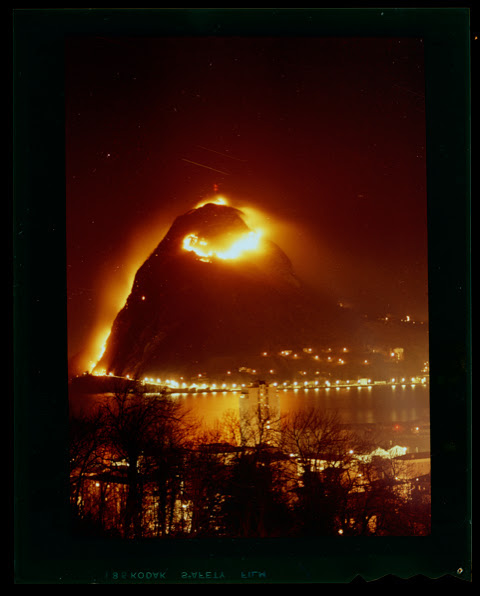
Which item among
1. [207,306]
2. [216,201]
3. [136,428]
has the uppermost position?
[216,201]

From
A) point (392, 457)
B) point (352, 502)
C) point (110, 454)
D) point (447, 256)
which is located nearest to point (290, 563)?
point (352, 502)

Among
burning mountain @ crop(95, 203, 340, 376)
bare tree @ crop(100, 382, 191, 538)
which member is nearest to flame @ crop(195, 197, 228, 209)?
burning mountain @ crop(95, 203, 340, 376)

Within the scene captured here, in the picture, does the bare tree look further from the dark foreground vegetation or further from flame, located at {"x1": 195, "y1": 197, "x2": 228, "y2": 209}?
flame, located at {"x1": 195, "y1": 197, "x2": 228, "y2": 209}

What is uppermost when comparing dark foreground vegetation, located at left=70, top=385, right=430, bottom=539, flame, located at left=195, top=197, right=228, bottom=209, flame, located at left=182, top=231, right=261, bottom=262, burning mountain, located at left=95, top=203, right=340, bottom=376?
flame, located at left=195, top=197, right=228, bottom=209

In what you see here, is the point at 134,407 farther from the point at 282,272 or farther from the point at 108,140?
the point at 108,140

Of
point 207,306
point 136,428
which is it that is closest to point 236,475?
point 136,428

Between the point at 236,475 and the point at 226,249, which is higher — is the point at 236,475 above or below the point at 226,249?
below

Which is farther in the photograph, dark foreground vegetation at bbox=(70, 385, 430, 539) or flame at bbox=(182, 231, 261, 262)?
flame at bbox=(182, 231, 261, 262)

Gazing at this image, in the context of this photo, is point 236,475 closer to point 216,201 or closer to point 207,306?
point 207,306

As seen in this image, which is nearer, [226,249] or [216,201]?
[216,201]

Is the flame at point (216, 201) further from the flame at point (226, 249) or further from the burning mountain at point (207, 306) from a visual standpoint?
the flame at point (226, 249)
